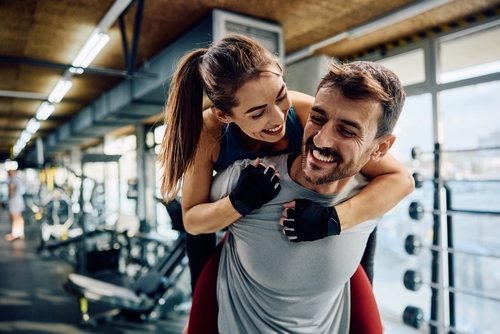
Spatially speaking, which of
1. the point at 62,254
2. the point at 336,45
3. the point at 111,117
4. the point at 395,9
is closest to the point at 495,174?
the point at 395,9

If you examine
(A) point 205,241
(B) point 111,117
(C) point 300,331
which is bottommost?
(C) point 300,331

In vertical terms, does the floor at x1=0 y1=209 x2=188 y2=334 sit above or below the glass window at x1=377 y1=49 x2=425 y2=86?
below

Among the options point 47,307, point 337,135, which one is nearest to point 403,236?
point 337,135

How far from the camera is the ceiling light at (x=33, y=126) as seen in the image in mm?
10077

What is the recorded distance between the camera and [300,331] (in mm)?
1101

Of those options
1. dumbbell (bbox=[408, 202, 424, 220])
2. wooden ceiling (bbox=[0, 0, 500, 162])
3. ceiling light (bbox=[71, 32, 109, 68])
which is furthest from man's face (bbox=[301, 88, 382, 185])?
ceiling light (bbox=[71, 32, 109, 68])

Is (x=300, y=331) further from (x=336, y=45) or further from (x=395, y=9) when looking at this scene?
(x=336, y=45)

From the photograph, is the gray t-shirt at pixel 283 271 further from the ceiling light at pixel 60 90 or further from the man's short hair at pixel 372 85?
the ceiling light at pixel 60 90

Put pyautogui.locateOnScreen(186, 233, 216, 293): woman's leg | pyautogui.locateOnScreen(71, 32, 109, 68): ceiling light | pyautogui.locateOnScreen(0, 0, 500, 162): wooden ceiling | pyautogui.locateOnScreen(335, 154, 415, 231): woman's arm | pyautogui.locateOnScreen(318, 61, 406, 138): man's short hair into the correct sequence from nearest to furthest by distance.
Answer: pyautogui.locateOnScreen(318, 61, 406, 138): man's short hair
pyautogui.locateOnScreen(335, 154, 415, 231): woman's arm
pyautogui.locateOnScreen(186, 233, 216, 293): woman's leg
pyautogui.locateOnScreen(0, 0, 500, 162): wooden ceiling
pyautogui.locateOnScreen(71, 32, 109, 68): ceiling light

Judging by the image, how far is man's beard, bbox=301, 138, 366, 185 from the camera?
3.25 ft

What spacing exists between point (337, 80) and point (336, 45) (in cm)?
371

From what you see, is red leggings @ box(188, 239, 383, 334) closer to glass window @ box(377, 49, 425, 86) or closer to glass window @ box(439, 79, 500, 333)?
glass window @ box(439, 79, 500, 333)

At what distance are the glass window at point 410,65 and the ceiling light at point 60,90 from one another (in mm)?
5070

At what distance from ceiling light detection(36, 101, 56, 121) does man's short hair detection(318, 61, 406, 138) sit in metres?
8.04
